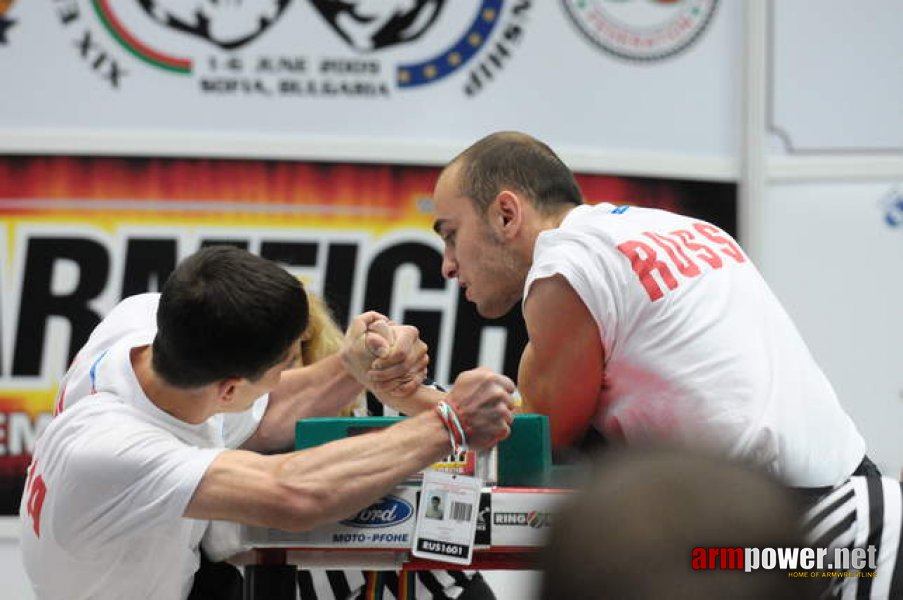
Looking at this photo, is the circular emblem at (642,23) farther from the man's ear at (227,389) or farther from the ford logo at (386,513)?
the ford logo at (386,513)

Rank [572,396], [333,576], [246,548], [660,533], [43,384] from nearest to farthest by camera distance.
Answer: [660,533] < [246,548] < [572,396] < [333,576] < [43,384]

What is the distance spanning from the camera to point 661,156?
17.4 ft

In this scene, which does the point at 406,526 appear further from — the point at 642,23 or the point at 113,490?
the point at 642,23

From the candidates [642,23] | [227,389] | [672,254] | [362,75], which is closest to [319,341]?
[227,389]

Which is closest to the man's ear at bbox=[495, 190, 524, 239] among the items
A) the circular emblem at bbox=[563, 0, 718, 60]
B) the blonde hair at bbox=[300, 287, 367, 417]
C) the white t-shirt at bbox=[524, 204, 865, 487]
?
the white t-shirt at bbox=[524, 204, 865, 487]

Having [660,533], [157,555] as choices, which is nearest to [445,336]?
[157,555]

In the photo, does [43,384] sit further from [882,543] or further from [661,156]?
[882,543]

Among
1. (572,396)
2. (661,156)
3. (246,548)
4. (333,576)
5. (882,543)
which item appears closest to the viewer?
(882,543)

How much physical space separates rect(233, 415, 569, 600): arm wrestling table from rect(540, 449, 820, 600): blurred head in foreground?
1.17 meters

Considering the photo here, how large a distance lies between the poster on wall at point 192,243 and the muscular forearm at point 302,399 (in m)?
1.77

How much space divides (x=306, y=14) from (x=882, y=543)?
351cm

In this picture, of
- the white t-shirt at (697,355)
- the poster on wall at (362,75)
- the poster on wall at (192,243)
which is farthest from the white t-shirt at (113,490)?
the poster on wall at (362,75)

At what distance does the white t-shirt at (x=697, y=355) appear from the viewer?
2443mm

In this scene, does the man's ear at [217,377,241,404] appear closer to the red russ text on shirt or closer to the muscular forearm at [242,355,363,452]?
the muscular forearm at [242,355,363,452]
